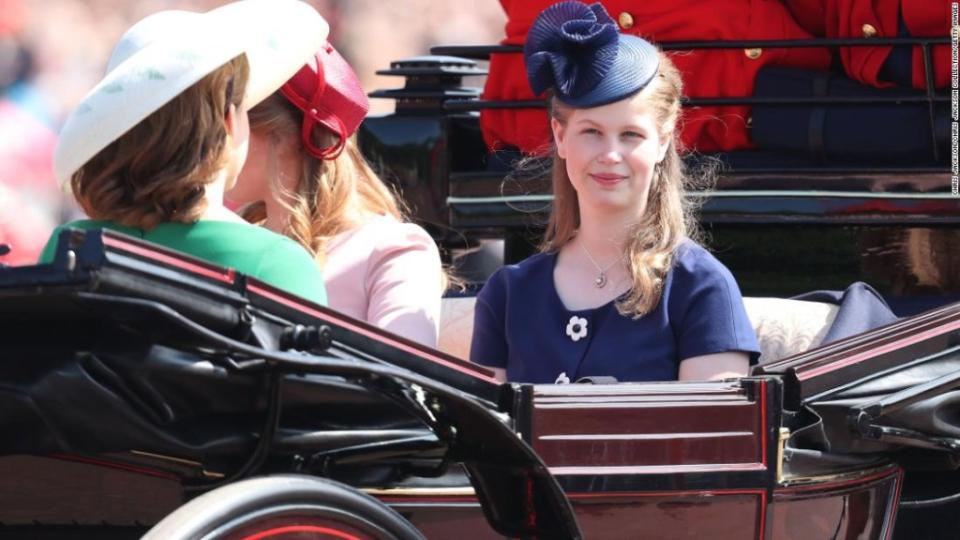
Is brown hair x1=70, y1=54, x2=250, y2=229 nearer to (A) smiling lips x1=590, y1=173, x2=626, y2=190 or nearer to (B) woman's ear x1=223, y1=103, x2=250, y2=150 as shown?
(B) woman's ear x1=223, y1=103, x2=250, y2=150

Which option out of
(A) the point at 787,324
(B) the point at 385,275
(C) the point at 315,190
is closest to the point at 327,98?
(C) the point at 315,190

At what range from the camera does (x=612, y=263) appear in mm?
2525

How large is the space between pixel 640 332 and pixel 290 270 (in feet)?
2.11

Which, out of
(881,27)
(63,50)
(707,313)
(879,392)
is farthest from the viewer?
(63,50)

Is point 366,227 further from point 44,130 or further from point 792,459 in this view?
point 44,130

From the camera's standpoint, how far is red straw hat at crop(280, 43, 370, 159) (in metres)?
2.60

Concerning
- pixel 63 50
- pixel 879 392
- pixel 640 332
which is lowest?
pixel 879 392

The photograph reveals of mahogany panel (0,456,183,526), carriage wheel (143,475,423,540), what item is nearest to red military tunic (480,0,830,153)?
mahogany panel (0,456,183,526)

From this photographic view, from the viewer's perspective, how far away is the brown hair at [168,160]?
1.88m

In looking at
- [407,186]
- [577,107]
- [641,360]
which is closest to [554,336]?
[641,360]

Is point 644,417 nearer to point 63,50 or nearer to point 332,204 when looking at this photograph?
point 332,204

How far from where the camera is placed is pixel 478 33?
6801 millimetres

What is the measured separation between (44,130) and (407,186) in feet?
4.81

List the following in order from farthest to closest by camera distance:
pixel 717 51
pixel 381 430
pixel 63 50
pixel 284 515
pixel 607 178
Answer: pixel 63 50
pixel 717 51
pixel 607 178
pixel 381 430
pixel 284 515
